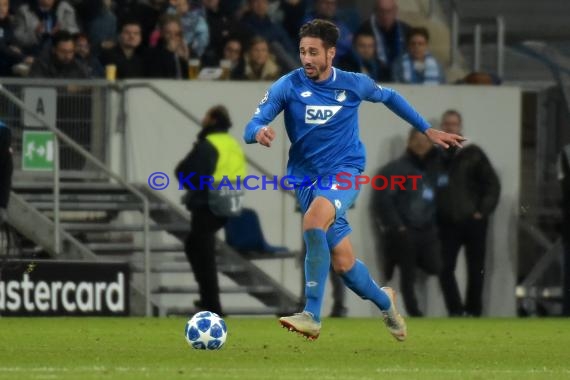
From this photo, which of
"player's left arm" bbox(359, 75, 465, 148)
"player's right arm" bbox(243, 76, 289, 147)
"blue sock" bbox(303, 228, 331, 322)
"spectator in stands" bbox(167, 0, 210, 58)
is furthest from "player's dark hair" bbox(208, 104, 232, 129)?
"blue sock" bbox(303, 228, 331, 322)

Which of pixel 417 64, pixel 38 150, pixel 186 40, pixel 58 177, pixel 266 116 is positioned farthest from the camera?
pixel 417 64

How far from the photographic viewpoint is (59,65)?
Answer: 63.2 ft

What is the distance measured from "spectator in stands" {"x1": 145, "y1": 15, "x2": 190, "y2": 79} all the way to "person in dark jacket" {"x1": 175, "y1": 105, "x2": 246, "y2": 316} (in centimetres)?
176

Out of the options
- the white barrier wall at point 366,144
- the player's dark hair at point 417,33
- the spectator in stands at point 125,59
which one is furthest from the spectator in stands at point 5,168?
the player's dark hair at point 417,33

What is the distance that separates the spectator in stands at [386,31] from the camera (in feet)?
69.8

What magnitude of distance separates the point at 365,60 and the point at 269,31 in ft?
4.58

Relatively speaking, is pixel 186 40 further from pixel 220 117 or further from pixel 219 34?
pixel 220 117

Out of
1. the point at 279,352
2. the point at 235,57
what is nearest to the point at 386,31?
the point at 235,57

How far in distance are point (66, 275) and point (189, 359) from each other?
272 inches

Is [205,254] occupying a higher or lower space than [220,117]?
lower

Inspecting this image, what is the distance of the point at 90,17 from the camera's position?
67.1ft

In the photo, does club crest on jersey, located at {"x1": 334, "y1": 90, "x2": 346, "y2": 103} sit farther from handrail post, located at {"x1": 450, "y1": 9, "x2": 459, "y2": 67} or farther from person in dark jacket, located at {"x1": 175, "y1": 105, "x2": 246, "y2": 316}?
handrail post, located at {"x1": 450, "y1": 9, "x2": 459, "y2": 67}

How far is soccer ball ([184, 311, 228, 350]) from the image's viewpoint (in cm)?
1174

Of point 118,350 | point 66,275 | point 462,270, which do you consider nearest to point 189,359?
point 118,350
